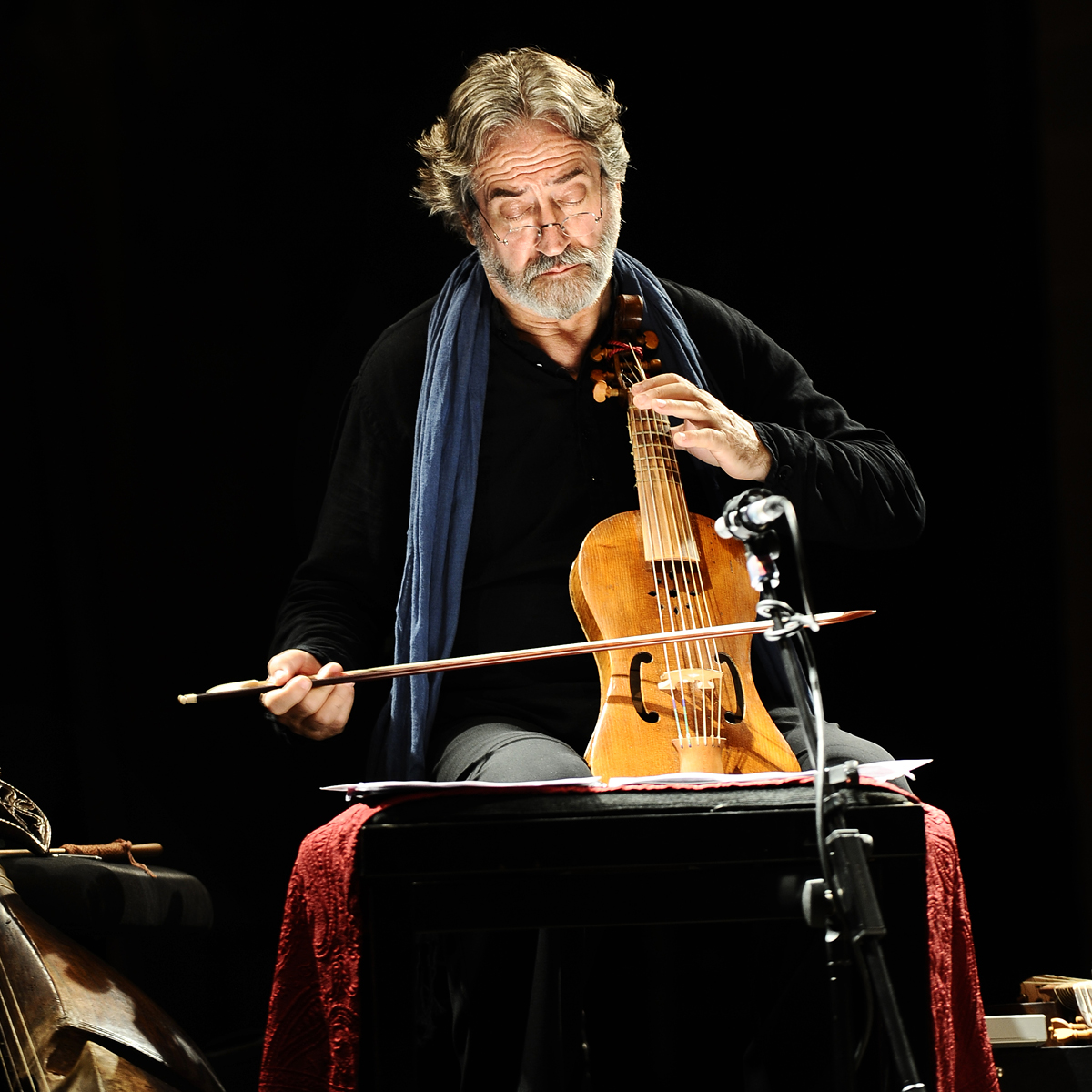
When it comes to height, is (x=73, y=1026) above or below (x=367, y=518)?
below

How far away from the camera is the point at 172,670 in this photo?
7.36 feet

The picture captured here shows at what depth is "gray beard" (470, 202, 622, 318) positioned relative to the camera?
6.81 ft

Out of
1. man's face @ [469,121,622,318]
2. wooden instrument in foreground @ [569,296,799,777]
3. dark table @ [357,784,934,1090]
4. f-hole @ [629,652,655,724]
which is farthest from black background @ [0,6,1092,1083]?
dark table @ [357,784,934,1090]

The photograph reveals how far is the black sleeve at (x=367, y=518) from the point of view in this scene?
2.00 metres

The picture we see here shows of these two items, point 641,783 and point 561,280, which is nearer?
point 641,783

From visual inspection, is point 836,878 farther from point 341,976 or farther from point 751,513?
point 341,976

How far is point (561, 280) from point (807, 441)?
1.66 ft

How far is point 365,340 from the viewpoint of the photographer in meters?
2.31

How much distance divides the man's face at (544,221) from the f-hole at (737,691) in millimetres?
698

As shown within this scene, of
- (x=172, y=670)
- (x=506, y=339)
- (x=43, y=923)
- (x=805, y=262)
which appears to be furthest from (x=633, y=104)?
(x=43, y=923)

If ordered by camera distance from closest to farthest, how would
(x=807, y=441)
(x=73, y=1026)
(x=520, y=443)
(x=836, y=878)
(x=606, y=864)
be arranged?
1. (x=836, y=878)
2. (x=606, y=864)
3. (x=73, y=1026)
4. (x=807, y=441)
5. (x=520, y=443)

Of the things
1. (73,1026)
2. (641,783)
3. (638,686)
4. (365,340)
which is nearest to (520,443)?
(365,340)

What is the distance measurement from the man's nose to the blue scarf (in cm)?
15

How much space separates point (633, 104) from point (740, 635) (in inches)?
45.9
